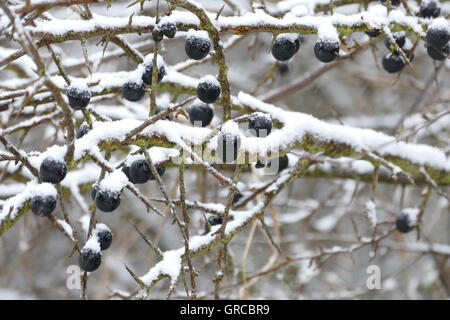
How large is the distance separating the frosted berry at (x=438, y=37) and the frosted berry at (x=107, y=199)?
1287mm

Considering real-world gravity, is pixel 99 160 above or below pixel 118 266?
above

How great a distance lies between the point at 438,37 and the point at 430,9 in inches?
16.3

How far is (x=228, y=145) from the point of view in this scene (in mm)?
1485

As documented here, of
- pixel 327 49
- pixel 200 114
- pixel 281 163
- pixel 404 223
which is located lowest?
pixel 404 223

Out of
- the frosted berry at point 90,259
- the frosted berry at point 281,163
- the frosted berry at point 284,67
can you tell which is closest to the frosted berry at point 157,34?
the frosted berry at point 90,259

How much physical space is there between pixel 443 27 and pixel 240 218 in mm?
1035

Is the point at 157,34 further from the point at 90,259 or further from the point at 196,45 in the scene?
the point at 90,259

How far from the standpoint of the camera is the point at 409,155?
2479 mm

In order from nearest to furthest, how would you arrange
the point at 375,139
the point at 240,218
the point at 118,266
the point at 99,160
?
the point at 99,160, the point at 240,218, the point at 375,139, the point at 118,266

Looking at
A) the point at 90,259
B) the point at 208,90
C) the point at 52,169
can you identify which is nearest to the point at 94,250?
the point at 90,259

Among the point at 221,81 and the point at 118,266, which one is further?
the point at 118,266

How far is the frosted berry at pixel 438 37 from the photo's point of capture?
192 centimetres
